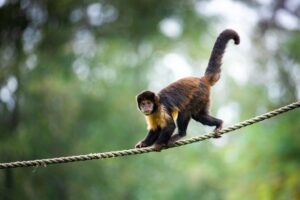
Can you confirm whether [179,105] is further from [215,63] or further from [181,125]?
[215,63]

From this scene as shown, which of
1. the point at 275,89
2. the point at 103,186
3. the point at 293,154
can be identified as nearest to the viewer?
the point at 293,154

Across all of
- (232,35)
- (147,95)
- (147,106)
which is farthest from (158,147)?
(232,35)

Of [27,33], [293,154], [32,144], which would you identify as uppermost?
[27,33]

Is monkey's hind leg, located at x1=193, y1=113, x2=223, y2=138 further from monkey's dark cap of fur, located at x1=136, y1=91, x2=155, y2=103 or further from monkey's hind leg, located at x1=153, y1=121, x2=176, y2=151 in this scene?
monkey's dark cap of fur, located at x1=136, y1=91, x2=155, y2=103

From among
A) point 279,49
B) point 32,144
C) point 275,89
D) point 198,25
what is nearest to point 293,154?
point 275,89

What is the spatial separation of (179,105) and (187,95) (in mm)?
167

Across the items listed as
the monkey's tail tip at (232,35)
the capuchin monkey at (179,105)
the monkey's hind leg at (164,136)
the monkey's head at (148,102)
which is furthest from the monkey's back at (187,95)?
the monkey's tail tip at (232,35)

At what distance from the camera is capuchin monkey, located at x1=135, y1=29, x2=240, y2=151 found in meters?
6.75

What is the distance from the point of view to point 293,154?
12.0 metres

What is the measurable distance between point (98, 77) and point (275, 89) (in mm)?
7537

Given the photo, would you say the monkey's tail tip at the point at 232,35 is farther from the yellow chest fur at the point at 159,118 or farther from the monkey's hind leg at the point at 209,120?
the yellow chest fur at the point at 159,118

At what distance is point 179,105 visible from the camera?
6.98 meters

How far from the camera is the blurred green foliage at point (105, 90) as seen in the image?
59.4ft

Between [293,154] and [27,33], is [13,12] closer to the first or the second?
[27,33]
